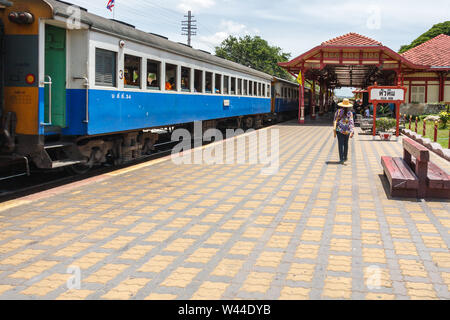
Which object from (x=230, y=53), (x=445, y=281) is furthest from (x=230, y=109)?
(x=230, y=53)

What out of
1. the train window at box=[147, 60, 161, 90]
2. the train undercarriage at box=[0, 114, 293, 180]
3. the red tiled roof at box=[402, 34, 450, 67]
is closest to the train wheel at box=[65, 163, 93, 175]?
the train undercarriage at box=[0, 114, 293, 180]

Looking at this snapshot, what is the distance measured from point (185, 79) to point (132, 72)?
3175mm

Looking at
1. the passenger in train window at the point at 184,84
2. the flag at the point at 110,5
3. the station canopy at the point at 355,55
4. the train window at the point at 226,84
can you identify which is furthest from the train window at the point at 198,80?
the station canopy at the point at 355,55

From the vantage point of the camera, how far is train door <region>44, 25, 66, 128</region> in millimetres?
8531

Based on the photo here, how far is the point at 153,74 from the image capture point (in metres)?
11.7

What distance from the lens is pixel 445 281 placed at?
4281 mm

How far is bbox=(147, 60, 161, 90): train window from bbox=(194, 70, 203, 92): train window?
9.03 feet

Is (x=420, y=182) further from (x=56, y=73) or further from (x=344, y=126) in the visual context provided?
(x=56, y=73)

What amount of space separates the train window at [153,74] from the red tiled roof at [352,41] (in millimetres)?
18670

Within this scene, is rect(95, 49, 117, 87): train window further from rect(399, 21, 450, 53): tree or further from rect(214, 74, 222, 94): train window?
rect(399, 21, 450, 53): tree

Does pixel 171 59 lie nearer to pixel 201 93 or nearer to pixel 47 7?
pixel 201 93

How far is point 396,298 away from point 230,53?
253 ft

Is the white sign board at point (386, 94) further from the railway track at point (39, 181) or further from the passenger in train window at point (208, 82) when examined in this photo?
the railway track at point (39, 181)
